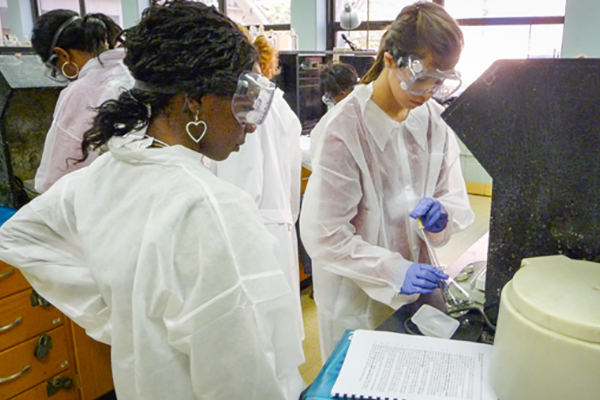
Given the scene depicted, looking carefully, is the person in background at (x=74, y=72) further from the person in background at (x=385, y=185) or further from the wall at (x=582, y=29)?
the wall at (x=582, y=29)

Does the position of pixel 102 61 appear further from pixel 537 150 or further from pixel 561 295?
pixel 561 295

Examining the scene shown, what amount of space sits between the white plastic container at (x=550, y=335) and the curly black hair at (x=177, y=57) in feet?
1.89

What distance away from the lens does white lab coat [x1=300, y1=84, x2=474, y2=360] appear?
4.07ft

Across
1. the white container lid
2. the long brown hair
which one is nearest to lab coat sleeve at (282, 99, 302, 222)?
the long brown hair

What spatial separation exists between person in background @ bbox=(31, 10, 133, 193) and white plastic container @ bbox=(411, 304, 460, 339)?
128 cm

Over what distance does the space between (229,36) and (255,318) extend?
0.48 m

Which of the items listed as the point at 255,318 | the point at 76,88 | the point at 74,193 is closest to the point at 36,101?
the point at 76,88

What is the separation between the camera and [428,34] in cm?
117

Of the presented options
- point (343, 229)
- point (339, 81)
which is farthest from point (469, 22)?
point (343, 229)

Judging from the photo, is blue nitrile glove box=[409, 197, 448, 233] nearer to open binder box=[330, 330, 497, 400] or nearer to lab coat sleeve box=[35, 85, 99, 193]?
open binder box=[330, 330, 497, 400]

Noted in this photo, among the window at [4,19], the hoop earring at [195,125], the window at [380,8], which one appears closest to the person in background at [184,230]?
the hoop earring at [195,125]

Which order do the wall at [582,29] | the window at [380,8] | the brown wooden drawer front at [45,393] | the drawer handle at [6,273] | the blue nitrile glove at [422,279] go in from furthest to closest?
1. the window at [380,8]
2. the wall at [582,29]
3. the brown wooden drawer front at [45,393]
4. the drawer handle at [6,273]
5. the blue nitrile glove at [422,279]

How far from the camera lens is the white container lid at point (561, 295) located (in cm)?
60

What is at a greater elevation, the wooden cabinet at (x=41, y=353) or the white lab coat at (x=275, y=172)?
the white lab coat at (x=275, y=172)
